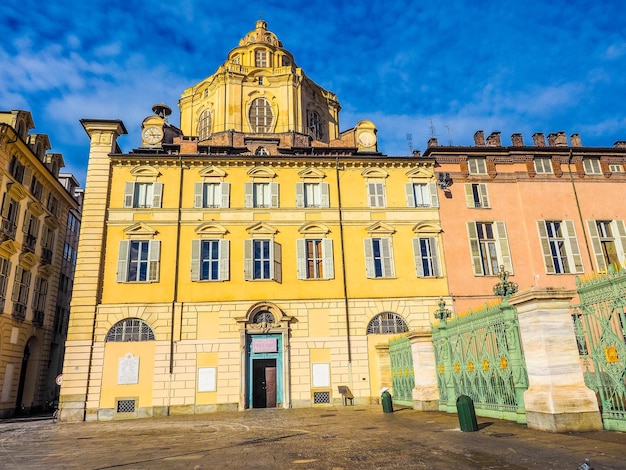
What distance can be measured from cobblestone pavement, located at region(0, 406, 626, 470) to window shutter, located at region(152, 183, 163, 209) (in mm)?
12702

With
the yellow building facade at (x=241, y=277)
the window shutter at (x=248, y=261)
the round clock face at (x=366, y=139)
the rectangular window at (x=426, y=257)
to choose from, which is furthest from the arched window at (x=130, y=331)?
the round clock face at (x=366, y=139)

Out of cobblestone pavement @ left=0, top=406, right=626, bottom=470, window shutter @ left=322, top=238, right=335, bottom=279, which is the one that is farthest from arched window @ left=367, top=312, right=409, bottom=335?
cobblestone pavement @ left=0, top=406, right=626, bottom=470

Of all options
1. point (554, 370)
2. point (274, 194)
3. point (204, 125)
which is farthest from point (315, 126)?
point (554, 370)

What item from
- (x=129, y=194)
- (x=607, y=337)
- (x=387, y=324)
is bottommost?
(x=607, y=337)

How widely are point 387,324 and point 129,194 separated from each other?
1540 centimetres

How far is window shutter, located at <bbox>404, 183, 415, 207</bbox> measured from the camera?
80.9 ft

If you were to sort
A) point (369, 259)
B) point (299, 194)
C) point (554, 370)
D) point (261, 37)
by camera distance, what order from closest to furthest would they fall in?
point (554, 370) → point (369, 259) → point (299, 194) → point (261, 37)

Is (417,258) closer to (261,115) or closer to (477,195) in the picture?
(477,195)

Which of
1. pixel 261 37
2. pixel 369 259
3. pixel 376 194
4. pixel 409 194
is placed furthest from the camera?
pixel 261 37

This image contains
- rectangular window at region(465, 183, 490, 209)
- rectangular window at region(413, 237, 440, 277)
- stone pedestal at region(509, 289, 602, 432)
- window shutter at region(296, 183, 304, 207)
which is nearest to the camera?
stone pedestal at region(509, 289, 602, 432)

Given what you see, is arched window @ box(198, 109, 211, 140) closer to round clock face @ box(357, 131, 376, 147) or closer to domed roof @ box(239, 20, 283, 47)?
domed roof @ box(239, 20, 283, 47)

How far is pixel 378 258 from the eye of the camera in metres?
23.6

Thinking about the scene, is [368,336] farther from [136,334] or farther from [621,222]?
[621,222]

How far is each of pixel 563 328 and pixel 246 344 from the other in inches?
609
